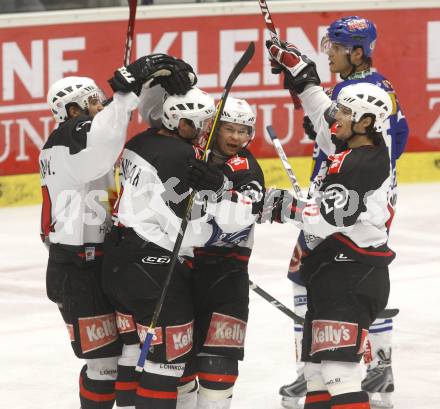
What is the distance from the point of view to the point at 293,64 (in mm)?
5668

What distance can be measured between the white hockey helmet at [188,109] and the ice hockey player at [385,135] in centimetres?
101

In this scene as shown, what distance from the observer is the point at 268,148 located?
10164mm

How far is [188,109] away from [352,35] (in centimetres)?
130

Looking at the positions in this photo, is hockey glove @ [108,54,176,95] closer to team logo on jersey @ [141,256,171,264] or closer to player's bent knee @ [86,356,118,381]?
team logo on jersey @ [141,256,171,264]

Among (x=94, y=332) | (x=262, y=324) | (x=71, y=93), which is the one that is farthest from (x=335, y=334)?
(x=262, y=324)

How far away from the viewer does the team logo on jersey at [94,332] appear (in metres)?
5.24

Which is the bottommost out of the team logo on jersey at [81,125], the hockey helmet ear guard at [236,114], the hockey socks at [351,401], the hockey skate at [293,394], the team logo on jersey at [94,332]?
the hockey skate at [293,394]

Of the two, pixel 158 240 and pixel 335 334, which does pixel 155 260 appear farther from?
pixel 335 334

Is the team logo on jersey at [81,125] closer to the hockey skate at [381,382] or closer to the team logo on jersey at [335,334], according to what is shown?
the team logo on jersey at [335,334]

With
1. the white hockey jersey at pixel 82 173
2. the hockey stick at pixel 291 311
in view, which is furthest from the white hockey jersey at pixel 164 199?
the hockey stick at pixel 291 311

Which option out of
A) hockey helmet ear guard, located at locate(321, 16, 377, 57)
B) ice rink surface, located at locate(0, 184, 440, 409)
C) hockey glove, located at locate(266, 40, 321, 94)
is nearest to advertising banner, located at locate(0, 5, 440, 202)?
ice rink surface, located at locate(0, 184, 440, 409)

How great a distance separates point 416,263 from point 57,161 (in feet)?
12.5

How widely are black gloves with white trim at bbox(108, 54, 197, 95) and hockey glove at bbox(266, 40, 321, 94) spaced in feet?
2.19

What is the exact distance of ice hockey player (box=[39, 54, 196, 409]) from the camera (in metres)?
5.16
